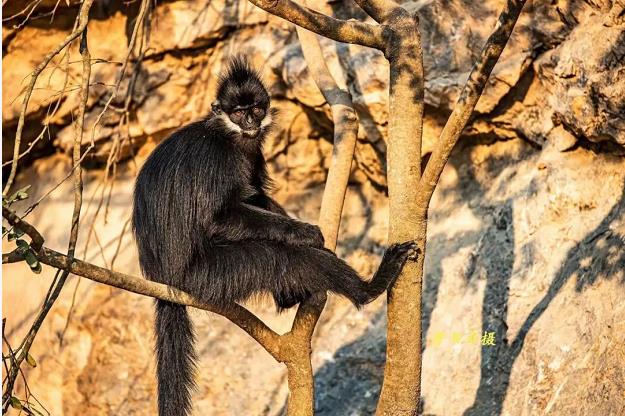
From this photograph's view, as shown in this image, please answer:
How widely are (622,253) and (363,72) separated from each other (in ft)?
8.00

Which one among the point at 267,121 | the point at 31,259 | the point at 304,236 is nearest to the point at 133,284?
the point at 31,259

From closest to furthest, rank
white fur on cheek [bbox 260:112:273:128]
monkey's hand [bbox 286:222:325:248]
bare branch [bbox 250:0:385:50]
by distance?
bare branch [bbox 250:0:385:50], monkey's hand [bbox 286:222:325:248], white fur on cheek [bbox 260:112:273:128]

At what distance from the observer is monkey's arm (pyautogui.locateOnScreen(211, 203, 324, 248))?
12.9 ft

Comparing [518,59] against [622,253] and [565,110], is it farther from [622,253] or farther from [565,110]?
[622,253]

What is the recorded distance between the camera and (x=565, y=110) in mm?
5441

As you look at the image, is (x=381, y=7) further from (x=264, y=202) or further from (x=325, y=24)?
(x=264, y=202)

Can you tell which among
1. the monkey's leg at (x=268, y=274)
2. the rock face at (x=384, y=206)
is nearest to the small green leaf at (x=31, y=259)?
the monkey's leg at (x=268, y=274)

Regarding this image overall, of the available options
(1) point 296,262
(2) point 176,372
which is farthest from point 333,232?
(2) point 176,372

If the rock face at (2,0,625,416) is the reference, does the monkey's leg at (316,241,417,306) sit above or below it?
below

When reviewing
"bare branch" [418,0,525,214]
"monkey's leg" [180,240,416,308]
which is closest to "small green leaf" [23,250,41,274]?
"monkey's leg" [180,240,416,308]

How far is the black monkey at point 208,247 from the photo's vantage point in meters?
3.83

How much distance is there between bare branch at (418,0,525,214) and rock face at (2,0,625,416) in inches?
62.2

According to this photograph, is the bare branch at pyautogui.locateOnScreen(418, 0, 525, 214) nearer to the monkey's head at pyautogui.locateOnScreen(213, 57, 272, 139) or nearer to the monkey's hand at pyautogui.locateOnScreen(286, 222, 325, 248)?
the monkey's hand at pyautogui.locateOnScreen(286, 222, 325, 248)

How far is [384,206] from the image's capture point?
6926mm
